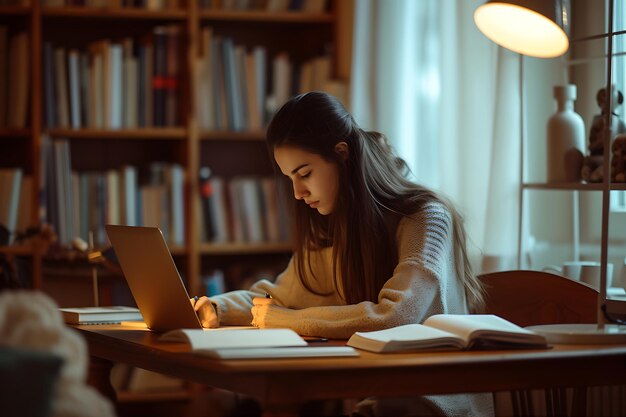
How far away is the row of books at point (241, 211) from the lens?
3.64m

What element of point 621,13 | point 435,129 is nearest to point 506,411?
point 435,129

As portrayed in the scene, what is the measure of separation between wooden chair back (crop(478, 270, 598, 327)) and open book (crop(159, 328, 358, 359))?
0.71m

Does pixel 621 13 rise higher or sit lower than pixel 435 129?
higher

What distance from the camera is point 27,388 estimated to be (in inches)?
45.4

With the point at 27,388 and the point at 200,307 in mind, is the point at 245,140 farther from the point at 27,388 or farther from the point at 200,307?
the point at 27,388

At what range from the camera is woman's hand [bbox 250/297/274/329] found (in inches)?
79.2

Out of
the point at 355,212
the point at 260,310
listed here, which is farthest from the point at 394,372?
the point at 355,212

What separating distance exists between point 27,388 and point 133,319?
109cm

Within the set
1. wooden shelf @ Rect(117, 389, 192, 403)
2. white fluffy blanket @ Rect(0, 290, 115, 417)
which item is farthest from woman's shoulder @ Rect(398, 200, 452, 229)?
wooden shelf @ Rect(117, 389, 192, 403)

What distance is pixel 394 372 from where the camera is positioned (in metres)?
1.47

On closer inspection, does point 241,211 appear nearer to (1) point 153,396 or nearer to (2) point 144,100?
(2) point 144,100

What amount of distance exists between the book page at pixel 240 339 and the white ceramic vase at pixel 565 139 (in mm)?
1047

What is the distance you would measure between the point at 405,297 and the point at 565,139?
0.80m

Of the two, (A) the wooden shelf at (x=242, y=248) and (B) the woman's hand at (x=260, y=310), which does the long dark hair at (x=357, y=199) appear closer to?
(B) the woman's hand at (x=260, y=310)
